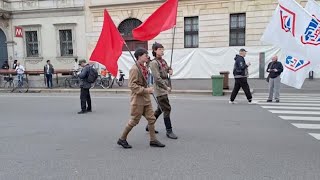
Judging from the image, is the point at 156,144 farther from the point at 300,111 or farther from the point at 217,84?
the point at 217,84

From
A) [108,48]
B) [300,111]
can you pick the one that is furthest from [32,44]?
[300,111]

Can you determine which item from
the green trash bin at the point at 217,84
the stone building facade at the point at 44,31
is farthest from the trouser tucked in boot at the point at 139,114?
the stone building facade at the point at 44,31

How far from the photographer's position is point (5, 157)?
5152 mm

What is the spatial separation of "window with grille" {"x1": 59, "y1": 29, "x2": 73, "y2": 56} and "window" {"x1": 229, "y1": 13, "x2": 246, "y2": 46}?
42.8ft

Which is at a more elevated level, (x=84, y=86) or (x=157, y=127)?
(x=84, y=86)

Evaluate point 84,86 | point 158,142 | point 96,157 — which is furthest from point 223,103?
point 96,157

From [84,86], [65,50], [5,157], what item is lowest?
[5,157]

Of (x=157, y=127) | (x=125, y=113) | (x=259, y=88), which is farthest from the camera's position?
(x=259, y=88)

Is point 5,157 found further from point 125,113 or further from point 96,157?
point 125,113

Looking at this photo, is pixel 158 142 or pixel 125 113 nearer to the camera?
pixel 158 142

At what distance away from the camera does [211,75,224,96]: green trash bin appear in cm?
1280

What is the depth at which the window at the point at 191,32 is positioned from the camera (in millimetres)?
22062

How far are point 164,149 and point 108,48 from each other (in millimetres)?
2196

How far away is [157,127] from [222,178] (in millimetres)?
3182
